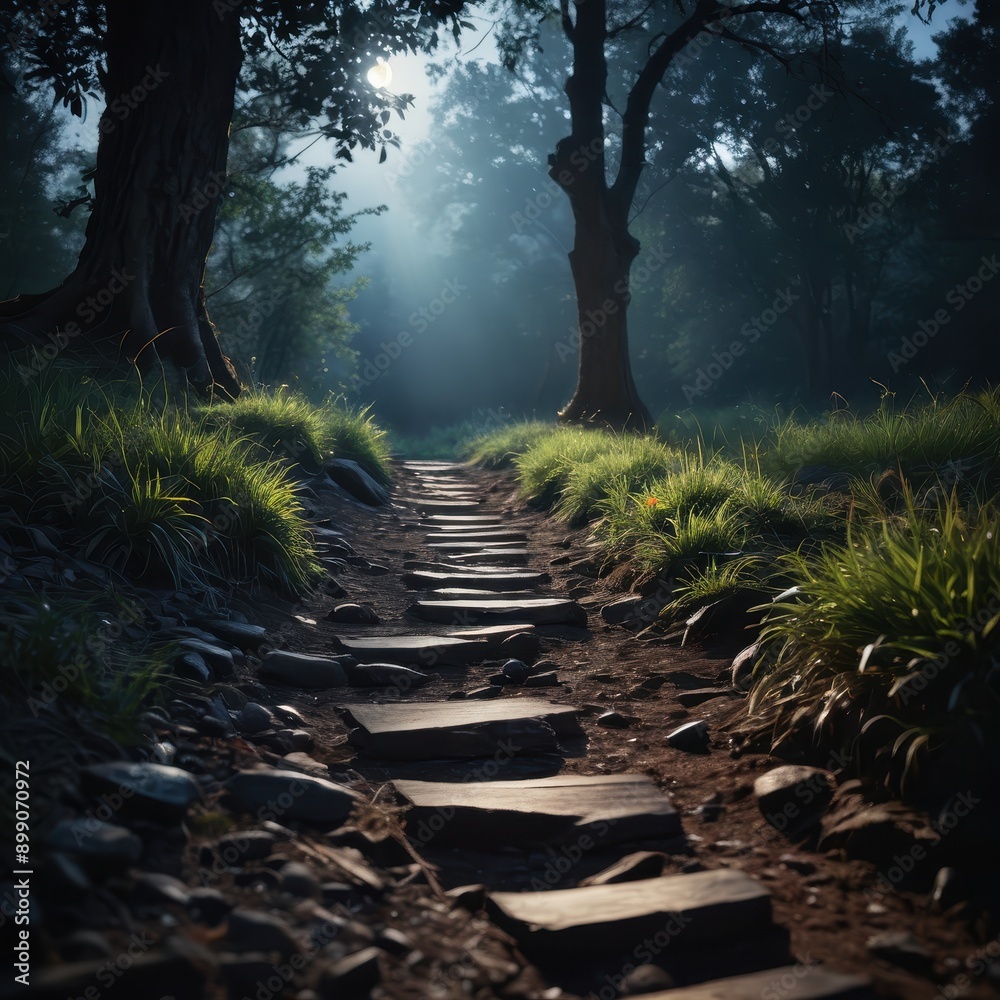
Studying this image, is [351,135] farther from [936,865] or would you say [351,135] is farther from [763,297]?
[763,297]

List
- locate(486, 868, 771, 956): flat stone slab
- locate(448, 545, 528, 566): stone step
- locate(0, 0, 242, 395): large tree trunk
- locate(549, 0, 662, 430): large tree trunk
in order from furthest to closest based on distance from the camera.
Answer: locate(549, 0, 662, 430): large tree trunk, locate(0, 0, 242, 395): large tree trunk, locate(448, 545, 528, 566): stone step, locate(486, 868, 771, 956): flat stone slab

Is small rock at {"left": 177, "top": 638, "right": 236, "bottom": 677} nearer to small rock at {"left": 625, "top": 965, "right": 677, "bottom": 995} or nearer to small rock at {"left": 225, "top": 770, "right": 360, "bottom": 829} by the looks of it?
small rock at {"left": 225, "top": 770, "right": 360, "bottom": 829}

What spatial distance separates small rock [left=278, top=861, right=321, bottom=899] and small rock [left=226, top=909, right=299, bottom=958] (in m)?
0.17

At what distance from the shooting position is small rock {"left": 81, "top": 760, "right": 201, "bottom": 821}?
5.91 ft

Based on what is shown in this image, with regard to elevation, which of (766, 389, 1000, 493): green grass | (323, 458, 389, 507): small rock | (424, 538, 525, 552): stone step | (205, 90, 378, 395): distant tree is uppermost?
(205, 90, 378, 395): distant tree

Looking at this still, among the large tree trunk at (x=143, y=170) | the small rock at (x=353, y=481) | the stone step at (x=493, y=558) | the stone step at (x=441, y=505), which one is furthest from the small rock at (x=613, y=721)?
the stone step at (x=441, y=505)

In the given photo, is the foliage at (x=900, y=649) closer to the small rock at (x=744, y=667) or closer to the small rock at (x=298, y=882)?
the small rock at (x=744, y=667)

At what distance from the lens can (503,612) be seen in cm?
445

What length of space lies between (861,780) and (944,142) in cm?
1891

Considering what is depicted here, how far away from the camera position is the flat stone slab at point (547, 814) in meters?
2.21

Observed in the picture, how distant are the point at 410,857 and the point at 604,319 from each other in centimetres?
1015

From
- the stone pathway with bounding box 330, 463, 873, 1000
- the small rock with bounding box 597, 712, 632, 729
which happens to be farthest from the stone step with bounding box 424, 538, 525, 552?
the small rock with bounding box 597, 712, 632, 729

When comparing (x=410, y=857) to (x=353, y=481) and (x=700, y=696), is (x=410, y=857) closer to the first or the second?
(x=700, y=696)

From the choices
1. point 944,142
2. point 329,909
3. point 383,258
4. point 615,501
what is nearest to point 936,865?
point 329,909
